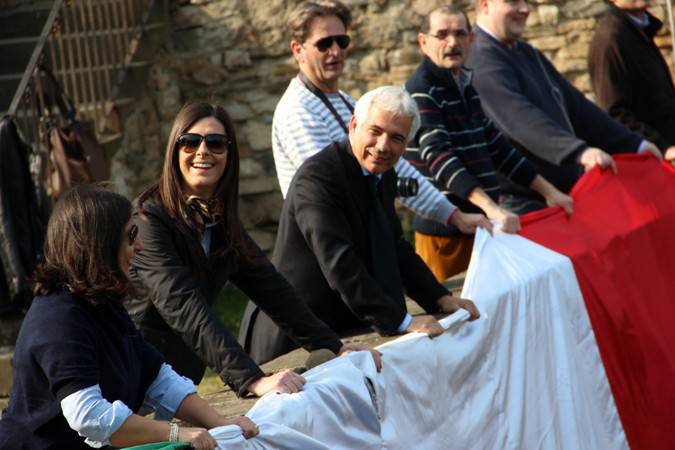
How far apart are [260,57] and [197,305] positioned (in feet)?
21.0

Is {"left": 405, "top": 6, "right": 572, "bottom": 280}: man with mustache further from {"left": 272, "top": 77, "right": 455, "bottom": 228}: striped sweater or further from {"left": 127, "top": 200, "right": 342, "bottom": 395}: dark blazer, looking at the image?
{"left": 127, "top": 200, "right": 342, "bottom": 395}: dark blazer

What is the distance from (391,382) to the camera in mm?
3746

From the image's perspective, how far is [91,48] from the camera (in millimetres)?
9320

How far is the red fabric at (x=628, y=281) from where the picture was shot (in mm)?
5000

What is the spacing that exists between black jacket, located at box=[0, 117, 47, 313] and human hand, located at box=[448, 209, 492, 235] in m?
3.05

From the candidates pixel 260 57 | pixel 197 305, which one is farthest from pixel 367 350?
pixel 260 57

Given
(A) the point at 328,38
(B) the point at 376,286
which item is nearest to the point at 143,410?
(B) the point at 376,286

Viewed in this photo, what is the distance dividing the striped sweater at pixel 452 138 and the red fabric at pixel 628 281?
1.20 ft

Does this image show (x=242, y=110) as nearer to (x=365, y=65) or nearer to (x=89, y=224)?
(x=365, y=65)

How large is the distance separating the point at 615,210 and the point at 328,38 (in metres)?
1.50

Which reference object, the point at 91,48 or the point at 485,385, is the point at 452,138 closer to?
the point at 485,385

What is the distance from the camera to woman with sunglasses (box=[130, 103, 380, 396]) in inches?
144

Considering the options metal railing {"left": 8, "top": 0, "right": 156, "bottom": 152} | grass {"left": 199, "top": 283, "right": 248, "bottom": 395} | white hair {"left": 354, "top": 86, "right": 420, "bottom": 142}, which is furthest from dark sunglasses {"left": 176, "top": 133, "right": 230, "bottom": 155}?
metal railing {"left": 8, "top": 0, "right": 156, "bottom": 152}

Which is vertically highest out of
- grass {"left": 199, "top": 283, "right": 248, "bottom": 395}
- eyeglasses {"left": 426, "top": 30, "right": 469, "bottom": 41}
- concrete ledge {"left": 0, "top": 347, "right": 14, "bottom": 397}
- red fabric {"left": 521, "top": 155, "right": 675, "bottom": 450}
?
eyeglasses {"left": 426, "top": 30, "right": 469, "bottom": 41}
